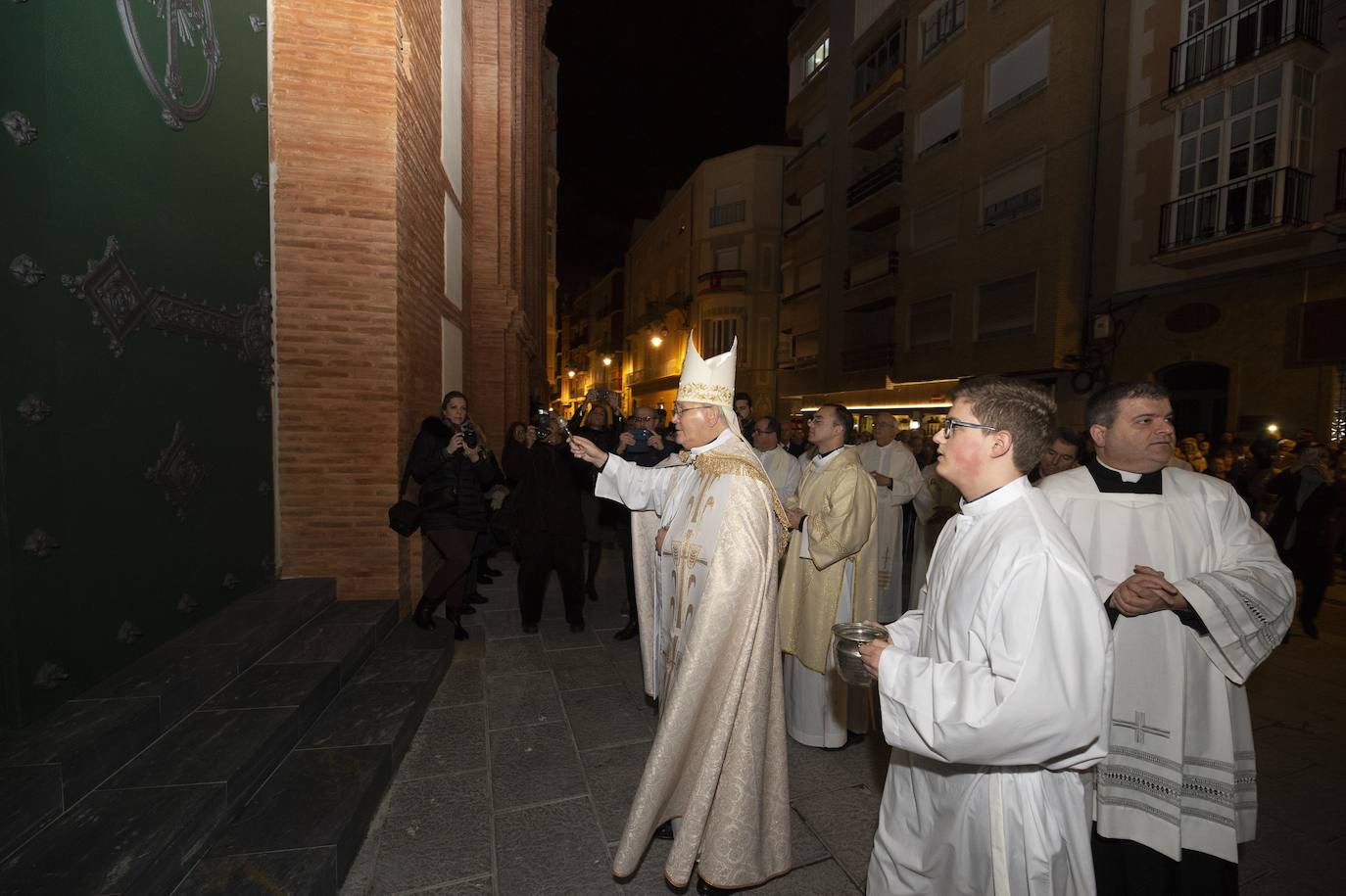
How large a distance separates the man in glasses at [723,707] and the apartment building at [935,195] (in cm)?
1442

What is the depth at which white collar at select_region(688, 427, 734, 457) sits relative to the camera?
2988mm

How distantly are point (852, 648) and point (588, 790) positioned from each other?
233cm

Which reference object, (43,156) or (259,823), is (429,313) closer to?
(43,156)

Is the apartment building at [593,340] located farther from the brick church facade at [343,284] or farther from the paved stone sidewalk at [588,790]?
the paved stone sidewalk at [588,790]

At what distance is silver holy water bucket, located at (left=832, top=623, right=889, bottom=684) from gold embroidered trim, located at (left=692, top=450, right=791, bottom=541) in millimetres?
893

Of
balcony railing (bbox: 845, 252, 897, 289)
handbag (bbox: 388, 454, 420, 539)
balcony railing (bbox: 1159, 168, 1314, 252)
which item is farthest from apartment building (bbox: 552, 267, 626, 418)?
handbag (bbox: 388, 454, 420, 539)

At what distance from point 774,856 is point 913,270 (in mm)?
19463

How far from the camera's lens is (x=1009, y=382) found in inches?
74.7

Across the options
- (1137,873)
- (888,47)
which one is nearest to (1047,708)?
(1137,873)

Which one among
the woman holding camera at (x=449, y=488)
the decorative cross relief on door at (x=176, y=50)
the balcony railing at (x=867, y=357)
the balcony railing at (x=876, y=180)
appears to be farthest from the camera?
the balcony railing at (x=867, y=357)

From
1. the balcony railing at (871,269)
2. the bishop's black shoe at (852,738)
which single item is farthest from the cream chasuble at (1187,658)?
the balcony railing at (871,269)

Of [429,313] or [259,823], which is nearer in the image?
[259,823]

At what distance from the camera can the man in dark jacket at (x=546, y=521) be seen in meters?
6.09

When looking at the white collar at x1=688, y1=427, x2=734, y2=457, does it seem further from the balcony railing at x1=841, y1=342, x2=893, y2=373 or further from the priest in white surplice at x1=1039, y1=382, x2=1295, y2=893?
the balcony railing at x1=841, y1=342, x2=893, y2=373
